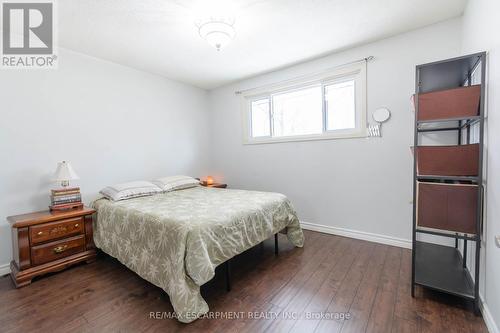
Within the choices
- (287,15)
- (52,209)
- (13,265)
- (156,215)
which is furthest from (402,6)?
(13,265)

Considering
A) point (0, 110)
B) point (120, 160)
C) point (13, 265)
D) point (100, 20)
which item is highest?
point (100, 20)

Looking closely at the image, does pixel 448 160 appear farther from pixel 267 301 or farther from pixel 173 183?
pixel 173 183

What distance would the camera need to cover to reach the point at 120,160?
3104mm

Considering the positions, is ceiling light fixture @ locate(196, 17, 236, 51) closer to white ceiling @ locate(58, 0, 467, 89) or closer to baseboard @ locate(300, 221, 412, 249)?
white ceiling @ locate(58, 0, 467, 89)

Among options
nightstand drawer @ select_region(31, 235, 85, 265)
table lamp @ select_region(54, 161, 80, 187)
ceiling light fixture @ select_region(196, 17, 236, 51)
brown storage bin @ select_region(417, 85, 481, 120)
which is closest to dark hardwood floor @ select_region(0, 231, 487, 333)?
nightstand drawer @ select_region(31, 235, 85, 265)

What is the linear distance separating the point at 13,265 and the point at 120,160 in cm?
149

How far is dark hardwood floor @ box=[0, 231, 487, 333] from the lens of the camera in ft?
4.87

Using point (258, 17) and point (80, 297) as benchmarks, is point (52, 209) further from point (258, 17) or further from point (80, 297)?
point (258, 17)

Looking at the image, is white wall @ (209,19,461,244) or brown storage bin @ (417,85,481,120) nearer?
brown storage bin @ (417,85,481,120)

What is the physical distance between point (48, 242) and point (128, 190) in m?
0.84

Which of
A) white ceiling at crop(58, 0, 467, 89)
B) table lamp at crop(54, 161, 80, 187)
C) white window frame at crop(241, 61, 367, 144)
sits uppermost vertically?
white ceiling at crop(58, 0, 467, 89)

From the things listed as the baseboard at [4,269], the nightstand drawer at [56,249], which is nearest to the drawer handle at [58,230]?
the nightstand drawer at [56,249]

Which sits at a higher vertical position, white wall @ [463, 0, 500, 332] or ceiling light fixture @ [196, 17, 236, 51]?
ceiling light fixture @ [196, 17, 236, 51]

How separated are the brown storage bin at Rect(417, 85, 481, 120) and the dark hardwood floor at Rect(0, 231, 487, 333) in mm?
1371
